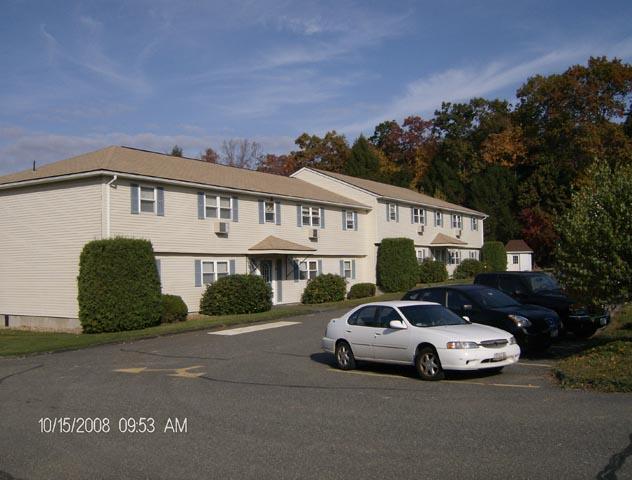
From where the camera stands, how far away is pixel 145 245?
2302cm

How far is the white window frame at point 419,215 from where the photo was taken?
146 feet

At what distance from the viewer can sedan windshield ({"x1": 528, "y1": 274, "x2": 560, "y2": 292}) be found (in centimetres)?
1797

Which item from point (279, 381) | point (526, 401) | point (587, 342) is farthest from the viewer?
point (587, 342)

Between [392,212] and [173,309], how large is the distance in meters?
20.3

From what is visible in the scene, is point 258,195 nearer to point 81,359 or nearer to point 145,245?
point 145,245

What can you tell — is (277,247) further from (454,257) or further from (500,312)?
(454,257)

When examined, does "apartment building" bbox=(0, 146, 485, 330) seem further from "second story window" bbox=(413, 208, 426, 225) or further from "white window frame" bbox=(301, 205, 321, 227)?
"second story window" bbox=(413, 208, 426, 225)

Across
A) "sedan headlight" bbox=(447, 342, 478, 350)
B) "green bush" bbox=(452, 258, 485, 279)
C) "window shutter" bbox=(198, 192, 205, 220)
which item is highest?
"window shutter" bbox=(198, 192, 205, 220)

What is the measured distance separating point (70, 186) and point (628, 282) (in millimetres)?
19122

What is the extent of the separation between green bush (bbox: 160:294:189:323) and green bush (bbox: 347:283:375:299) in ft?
40.5

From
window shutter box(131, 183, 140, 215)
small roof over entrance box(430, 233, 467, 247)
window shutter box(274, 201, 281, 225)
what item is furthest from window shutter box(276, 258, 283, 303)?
small roof over entrance box(430, 233, 467, 247)

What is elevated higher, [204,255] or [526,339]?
[204,255]

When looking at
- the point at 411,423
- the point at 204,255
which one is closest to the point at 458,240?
the point at 204,255

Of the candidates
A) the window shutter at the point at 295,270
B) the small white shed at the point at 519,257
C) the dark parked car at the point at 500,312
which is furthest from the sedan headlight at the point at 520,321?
the small white shed at the point at 519,257
